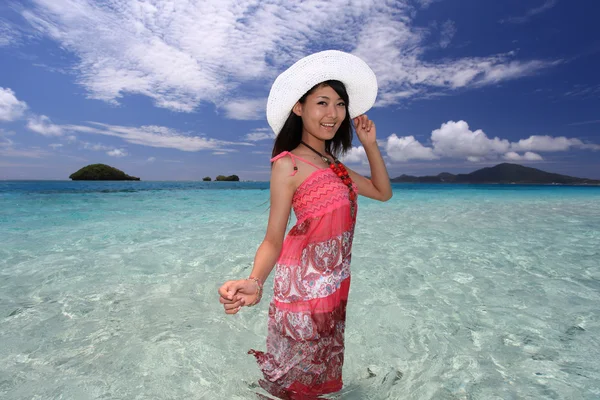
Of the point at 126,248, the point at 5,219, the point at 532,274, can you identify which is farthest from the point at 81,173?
the point at 532,274

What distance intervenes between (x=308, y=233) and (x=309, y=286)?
266mm

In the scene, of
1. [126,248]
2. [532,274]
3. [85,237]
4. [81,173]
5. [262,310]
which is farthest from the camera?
[81,173]

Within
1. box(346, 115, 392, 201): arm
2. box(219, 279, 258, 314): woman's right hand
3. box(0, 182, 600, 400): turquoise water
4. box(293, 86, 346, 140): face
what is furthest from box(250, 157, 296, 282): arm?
box(0, 182, 600, 400): turquoise water

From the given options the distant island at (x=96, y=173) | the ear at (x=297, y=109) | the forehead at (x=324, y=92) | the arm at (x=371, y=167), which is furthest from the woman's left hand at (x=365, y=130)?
the distant island at (x=96, y=173)

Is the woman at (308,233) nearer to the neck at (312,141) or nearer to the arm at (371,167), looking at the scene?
the neck at (312,141)

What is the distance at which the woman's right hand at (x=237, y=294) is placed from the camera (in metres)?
1.46

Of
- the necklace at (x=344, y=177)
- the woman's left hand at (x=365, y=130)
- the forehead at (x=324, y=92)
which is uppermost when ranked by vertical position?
the forehead at (x=324, y=92)

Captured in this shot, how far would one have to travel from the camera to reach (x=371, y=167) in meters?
2.23

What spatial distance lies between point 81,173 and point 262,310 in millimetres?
96439

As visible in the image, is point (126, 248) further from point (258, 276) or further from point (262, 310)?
point (258, 276)

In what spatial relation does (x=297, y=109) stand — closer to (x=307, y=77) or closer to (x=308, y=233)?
(x=307, y=77)

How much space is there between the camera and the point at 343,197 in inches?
70.3

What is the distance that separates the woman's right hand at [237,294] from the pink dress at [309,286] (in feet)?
0.84

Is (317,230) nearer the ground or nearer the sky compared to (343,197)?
nearer the ground
